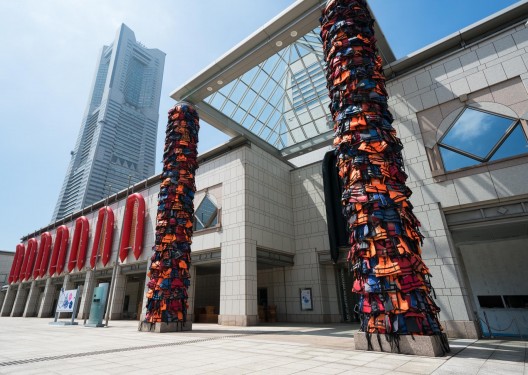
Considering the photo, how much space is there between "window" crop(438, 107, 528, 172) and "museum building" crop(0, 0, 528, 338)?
4cm

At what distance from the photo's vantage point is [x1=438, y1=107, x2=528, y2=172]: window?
1075cm

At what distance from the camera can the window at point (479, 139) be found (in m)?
10.8

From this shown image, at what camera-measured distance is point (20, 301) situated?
4094cm

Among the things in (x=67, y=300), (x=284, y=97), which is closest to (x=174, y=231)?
(x=67, y=300)

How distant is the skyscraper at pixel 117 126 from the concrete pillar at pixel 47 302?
264 ft

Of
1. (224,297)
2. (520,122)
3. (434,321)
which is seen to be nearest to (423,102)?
(520,122)

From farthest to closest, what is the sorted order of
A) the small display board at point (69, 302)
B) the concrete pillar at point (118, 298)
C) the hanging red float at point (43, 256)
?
1. the hanging red float at point (43, 256)
2. the concrete pillar at point (118, 298)
3. the small display board at point (69, 302)

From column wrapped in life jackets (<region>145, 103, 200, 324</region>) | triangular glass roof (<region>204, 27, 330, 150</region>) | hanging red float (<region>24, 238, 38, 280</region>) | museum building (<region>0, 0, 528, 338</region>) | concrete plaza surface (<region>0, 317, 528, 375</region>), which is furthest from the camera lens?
hanging red float (<region>24, 238, 38, 280</region>)

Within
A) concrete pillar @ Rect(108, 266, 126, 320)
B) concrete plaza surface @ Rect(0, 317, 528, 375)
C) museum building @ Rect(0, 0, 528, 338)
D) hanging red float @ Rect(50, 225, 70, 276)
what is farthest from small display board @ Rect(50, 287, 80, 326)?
hanging red float @ Rect(50, 225, 70, 276)

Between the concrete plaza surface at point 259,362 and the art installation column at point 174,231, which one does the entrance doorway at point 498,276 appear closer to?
the concrete plaza surface at point 259,362

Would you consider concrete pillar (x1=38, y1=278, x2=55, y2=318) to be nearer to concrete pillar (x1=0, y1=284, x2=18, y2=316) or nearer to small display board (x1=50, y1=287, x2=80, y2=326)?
concrete pillar (x1=0, y1=284, x2=18, y2=316)

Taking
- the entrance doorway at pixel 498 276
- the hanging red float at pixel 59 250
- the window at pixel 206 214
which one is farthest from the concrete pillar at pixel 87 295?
the entrance doorway at pixel 498 276

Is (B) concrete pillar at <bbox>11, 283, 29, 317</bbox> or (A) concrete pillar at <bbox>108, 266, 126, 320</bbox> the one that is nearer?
(A) concrete pillar at <bbox>108, 266, 126, 320</bbox>

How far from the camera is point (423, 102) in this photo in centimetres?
1306
